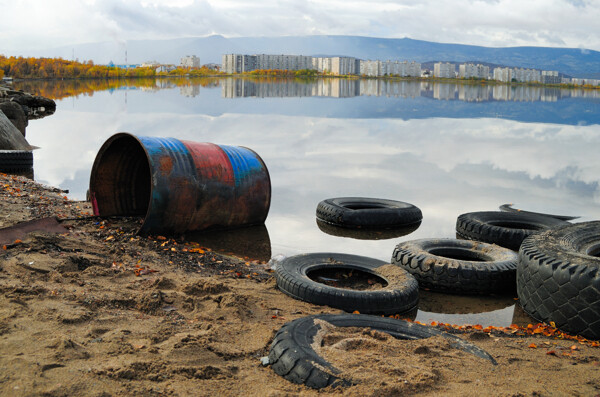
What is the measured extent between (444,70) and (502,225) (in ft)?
535

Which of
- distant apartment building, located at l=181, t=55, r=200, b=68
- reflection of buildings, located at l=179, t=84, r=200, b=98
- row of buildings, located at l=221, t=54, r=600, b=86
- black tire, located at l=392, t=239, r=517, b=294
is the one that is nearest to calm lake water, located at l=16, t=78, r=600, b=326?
black tire, located at l=392, t=239, r=517, b=294

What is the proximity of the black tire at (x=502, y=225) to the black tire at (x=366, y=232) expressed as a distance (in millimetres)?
863

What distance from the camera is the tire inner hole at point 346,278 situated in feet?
20.9

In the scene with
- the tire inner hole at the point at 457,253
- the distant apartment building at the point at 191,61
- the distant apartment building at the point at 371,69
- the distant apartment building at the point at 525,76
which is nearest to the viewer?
the tire inner hole at the point at 457,253

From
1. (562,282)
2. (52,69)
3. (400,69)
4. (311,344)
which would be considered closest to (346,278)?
(562,282)

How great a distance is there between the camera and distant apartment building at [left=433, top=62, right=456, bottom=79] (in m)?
161

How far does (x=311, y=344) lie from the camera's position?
390cm

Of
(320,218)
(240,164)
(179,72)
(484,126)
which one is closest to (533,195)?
(320,218)

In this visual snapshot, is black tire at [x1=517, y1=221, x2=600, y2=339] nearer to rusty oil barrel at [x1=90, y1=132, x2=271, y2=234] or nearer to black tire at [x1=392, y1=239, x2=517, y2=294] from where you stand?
black tire at [x1=392, y1=239, x2=517, y2=294]

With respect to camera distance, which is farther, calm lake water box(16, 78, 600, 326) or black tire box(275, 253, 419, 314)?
calm lake water box(16, 78, 600, 326)

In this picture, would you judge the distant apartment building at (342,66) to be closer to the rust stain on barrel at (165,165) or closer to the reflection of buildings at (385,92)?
the reflection of buildings at (385,92)

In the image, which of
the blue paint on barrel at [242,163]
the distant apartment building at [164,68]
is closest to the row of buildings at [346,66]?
the distant apartment building at [164,68]

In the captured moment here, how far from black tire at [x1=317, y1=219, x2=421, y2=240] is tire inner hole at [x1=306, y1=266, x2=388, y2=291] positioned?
2.13 meters

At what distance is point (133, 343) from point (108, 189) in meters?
5.14
